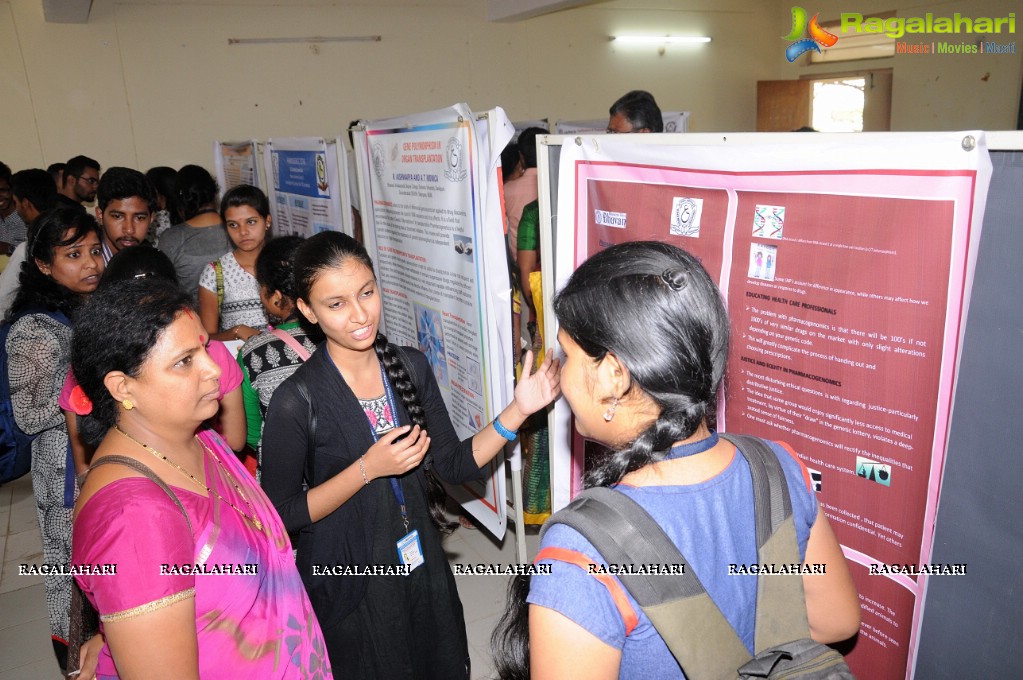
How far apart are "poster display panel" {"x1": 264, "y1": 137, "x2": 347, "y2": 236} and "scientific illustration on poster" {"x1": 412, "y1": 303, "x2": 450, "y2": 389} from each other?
98 cm

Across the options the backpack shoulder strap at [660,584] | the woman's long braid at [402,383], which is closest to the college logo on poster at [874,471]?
the backpack shoulder strap at [660,584]

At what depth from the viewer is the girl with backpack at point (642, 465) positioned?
76 centimetres

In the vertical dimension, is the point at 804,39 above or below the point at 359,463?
above

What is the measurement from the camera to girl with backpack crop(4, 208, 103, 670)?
6.41ft

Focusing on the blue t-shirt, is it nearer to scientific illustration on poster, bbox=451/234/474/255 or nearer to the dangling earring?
the dangling earring

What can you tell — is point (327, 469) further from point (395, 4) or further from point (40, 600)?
point (395, 4)

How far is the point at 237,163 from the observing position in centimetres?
586

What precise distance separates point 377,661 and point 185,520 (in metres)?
0.76

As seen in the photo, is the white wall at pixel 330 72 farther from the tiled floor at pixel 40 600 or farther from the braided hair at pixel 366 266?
the braided hair at pixel 366 266

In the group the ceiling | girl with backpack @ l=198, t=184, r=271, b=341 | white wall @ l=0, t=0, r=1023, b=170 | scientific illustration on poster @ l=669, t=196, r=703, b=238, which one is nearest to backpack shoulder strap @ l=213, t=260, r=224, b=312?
girl with backpack @ l=198, t=184, r=271, b=341

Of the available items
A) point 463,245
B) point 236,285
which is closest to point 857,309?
point 463,245

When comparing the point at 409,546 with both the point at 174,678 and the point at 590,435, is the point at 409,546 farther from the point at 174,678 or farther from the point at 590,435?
the point at 590,435

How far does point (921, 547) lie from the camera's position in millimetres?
1141

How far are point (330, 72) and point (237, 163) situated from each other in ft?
7.15
